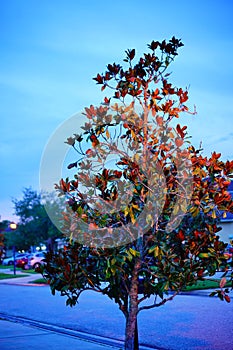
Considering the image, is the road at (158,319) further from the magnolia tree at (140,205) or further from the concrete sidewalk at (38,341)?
the magnolia tree at (140,205)

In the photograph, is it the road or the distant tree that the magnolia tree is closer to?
the road

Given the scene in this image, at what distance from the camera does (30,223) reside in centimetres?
5825

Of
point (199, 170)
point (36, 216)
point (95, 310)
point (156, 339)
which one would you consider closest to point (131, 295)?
point (199, 170)

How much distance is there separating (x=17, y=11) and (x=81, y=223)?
11551 millimetres

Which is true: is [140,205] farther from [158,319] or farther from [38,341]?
[158,319]

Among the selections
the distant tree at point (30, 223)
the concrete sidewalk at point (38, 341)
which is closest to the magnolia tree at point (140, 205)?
the concrete sidewalk at point (38, 341)

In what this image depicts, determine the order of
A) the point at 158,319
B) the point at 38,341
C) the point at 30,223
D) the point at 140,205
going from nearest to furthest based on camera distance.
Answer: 1. the point at 140,205
2. the point at 38,341
3. the point at 158,319
4. the point at 30,223

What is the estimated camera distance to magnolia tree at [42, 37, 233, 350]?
19.5 ft

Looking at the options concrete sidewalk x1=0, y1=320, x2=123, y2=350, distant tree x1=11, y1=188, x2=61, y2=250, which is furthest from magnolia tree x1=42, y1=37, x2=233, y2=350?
distant tree x1=11, y1=188, x2=61, y2=250

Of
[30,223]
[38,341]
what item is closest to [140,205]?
[38,341]

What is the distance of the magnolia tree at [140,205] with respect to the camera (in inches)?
234

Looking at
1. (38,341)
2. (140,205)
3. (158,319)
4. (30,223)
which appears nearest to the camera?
(140,205)

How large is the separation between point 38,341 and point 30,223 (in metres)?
49.0

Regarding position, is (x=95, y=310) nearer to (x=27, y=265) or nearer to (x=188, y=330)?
(x=188, y=330)
